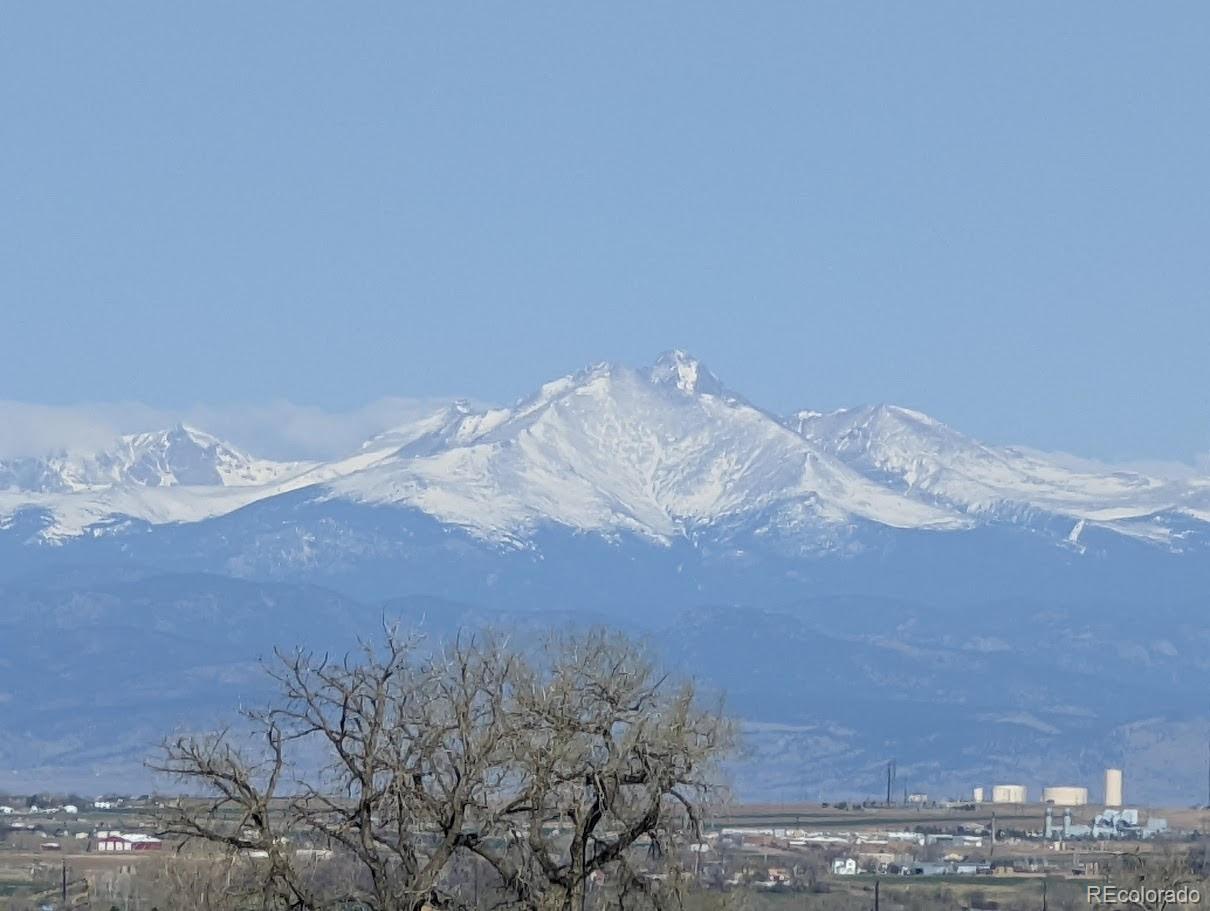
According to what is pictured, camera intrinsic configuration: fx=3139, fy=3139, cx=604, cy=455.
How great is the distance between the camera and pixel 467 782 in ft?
111

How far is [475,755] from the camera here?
33.8 meters

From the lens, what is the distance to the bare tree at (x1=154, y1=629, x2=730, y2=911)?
33656 mm

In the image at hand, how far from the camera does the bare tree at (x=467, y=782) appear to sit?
110 feet

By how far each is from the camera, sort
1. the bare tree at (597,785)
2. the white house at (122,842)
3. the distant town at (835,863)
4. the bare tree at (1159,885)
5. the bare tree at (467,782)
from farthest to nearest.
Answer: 1. the white house at (122,842)
2. the distant town at (835,863)
3. the bare tree at (1159,885)
4. the bare tree at (597,785)
5. the bare tree at (467,782)

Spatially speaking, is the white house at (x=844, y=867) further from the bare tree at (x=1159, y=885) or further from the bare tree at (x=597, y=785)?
the bare tree at (x=597, y=785)

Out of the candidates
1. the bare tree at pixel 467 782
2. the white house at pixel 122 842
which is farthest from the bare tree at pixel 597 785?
the white house at pixel 122 842

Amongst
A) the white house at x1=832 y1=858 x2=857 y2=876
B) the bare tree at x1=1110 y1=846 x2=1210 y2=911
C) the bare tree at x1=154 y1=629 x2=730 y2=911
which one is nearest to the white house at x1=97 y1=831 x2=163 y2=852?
the white house at x1=832 y1=858 x2=857 y2=876

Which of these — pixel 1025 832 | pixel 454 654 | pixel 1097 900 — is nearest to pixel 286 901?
pixel 454 654

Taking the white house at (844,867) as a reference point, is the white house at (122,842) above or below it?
above

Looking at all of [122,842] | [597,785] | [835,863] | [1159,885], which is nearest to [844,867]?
[835,863]

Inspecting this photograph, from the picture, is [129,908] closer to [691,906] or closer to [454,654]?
[691,906]

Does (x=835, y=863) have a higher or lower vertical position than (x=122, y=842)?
lower

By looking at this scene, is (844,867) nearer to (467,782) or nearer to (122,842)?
(122,842)

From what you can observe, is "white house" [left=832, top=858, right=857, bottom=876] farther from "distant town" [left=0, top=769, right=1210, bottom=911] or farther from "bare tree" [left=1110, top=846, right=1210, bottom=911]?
"bare tree" [left=1110, top=846, right=1210, bottom=911]
